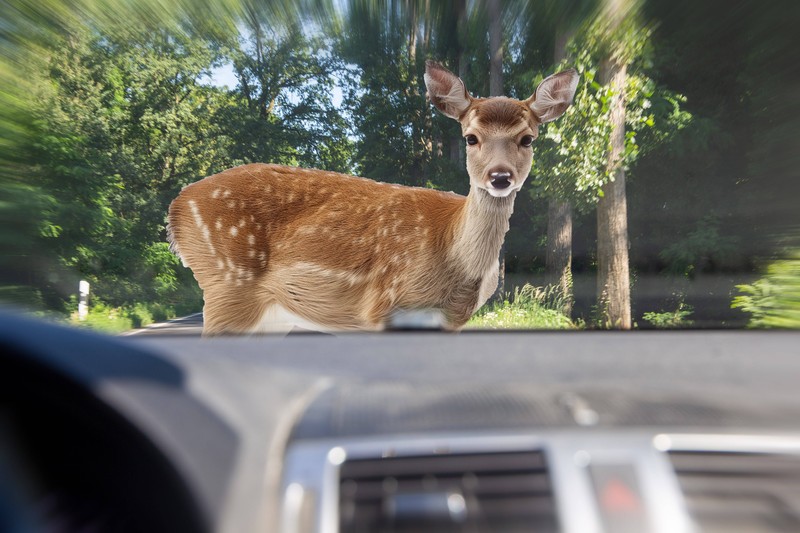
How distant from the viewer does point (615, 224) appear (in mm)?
5461

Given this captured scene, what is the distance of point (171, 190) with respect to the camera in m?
4.98

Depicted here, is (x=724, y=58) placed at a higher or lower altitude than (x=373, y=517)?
higher

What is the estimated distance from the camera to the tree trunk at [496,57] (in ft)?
16.9

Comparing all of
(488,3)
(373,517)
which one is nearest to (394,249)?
(488,3)

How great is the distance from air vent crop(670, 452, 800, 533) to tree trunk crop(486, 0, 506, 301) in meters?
3.42

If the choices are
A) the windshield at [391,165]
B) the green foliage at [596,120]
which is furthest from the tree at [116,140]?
the green foliage at [596,120]

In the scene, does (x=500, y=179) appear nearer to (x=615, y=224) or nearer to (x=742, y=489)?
(x=615, y=224)

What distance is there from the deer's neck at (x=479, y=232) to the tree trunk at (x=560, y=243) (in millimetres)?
383

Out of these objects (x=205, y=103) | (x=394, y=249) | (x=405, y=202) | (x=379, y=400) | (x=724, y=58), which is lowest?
(x=379, y=400)

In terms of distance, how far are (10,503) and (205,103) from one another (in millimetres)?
3477

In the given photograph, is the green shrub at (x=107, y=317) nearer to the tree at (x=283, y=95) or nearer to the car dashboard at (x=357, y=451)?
the tree at (x=283, y=95)

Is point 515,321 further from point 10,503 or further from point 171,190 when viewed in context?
point 10,503

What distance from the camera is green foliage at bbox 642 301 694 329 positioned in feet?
16.2

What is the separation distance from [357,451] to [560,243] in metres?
4.16
